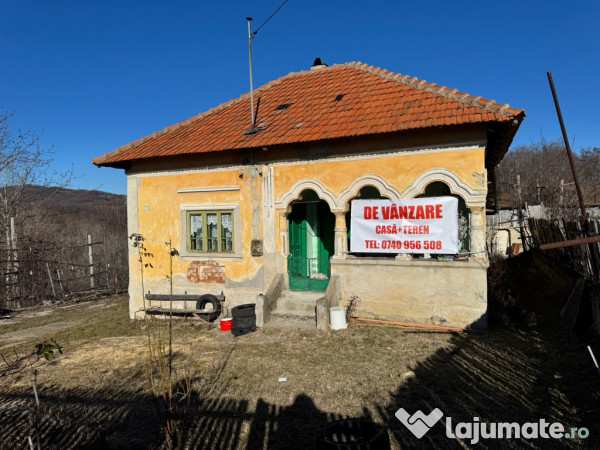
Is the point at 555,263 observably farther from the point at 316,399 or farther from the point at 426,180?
the point at 316,399

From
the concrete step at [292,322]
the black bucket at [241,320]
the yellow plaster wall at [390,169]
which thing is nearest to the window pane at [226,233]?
the yellow plaster wall at [390,169]

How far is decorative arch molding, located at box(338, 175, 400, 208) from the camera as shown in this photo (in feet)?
29.4

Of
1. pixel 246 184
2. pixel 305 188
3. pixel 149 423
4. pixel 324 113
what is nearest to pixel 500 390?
pixel 149 423

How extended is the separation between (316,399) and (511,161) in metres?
50.6

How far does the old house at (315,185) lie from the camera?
8.33 meters

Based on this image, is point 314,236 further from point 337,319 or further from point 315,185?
point 337,319

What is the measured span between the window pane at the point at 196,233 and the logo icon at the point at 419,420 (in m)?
7.61

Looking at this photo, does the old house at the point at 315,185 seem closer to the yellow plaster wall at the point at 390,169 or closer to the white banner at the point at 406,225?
the yellow plaster wall at the point at 390,169

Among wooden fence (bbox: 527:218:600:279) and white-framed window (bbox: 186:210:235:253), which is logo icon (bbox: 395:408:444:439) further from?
white-framed window (bbox: 186:210:235:253)

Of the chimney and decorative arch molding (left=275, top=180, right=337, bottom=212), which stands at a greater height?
the chimney

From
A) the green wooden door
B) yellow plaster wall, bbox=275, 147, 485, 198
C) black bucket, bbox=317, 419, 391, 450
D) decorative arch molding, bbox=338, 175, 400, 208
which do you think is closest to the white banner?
decorative arch molding, bbox=338, 175, 400, 208

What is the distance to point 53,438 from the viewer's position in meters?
4.45

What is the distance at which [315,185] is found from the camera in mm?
9758

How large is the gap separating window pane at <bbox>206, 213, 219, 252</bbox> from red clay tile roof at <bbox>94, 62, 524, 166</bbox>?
6.08ft
